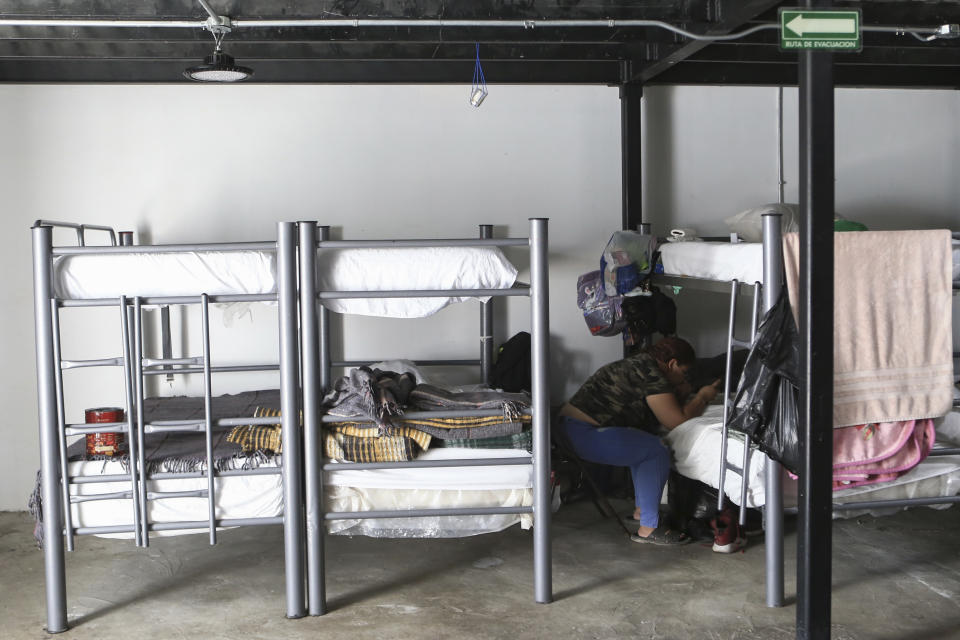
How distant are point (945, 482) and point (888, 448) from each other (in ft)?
1.47

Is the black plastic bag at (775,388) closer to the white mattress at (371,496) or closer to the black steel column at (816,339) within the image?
the black steel column at (816,339)

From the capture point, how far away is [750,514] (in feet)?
15.4

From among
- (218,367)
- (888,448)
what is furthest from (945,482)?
(218,367)

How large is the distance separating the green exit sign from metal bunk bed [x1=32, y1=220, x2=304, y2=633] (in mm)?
1962

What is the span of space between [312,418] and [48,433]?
1.04 metres

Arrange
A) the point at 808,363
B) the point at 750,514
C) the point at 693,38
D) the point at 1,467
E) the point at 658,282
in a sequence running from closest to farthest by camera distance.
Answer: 1. the point at 808,363
2. the point at 693,38
3. the point at 750,514
4. the point at 658,282
5. the point at 1,467

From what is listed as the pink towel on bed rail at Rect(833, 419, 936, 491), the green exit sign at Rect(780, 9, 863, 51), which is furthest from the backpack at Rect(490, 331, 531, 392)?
the green exit sign at Rect(780, 9, 863, 51)

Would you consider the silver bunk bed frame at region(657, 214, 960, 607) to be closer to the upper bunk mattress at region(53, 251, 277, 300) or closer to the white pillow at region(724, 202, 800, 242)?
the white pillow at region(724, 202, 800, 242)

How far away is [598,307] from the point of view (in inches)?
209

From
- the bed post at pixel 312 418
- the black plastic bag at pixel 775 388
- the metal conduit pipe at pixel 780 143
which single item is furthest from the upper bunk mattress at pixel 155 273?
the metal conduit pipe at pixel 780 143

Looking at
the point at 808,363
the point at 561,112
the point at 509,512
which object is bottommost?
the point at 509,512

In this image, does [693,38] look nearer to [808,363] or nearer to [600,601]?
[808,363]

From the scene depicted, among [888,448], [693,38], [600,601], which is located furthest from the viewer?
[693,38]

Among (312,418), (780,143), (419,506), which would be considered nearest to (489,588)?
(419,506)
